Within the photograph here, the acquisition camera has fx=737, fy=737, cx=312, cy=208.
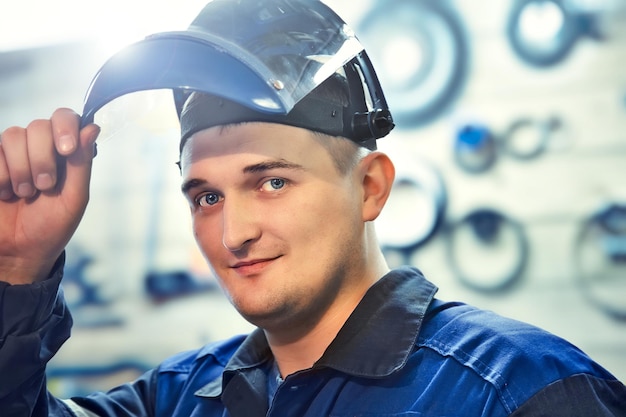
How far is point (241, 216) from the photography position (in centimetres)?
123

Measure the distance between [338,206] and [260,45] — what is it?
0.30m

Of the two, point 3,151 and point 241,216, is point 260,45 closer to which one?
point 241,216

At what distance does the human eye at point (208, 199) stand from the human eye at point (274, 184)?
104 mm

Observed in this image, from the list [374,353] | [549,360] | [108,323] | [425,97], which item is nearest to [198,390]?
[374,353]

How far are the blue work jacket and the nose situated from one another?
240mm

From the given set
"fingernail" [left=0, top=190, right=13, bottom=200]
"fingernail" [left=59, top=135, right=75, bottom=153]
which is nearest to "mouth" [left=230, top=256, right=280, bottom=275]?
"fingernail" [left=59, top=135, right=75, bottom=153]

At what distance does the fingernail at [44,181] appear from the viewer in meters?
1.29

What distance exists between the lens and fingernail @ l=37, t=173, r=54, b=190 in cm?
129

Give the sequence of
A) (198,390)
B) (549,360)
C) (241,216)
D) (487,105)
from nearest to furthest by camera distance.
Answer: (549,360) < (241,216) < (198,390) < (487,105)

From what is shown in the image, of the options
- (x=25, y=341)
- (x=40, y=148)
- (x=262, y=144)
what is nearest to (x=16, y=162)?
(x=40, y=148)

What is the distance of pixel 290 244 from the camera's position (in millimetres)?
1240

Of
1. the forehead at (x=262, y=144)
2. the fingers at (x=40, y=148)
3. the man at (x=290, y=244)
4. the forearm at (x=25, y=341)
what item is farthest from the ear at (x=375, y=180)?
the forearm at (x=25, y=341)

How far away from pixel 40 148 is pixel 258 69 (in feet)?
1.43

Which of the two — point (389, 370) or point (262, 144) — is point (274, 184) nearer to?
point (262, 144)
